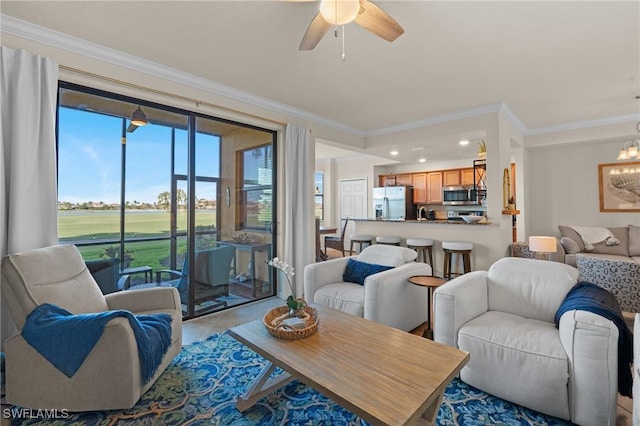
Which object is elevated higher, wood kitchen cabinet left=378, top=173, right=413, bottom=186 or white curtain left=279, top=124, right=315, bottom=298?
wood kitchen cabinet left=378, top=173, right=413, bottom=186

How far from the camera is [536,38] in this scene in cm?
232

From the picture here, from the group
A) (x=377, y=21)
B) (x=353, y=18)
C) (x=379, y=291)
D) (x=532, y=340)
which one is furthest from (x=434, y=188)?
(x=353, y=18)

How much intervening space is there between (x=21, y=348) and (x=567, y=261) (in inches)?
237

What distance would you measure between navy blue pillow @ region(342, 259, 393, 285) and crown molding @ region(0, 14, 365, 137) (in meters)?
2.25

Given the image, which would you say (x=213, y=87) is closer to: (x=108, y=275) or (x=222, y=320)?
(x=108, y=275)

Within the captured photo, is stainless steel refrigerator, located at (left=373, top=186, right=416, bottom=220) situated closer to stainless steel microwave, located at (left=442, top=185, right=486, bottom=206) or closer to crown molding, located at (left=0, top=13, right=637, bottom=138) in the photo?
stainless steel microwave, located at (left=442, top=185, right=486, bottom=206)

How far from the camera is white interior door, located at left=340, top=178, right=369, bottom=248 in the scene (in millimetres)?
7992

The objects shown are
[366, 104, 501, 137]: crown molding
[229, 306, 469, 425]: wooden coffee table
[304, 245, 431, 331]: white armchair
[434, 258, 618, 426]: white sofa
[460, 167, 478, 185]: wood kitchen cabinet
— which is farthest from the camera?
[460, 167, 478, 185]: wood kitchen cabinet

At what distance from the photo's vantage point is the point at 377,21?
173cm

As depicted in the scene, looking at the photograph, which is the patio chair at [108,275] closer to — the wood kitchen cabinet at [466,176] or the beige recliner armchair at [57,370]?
the beige recliner armchair at [57,370]

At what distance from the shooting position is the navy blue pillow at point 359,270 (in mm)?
2985

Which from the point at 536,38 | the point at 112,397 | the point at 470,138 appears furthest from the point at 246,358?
the point at 470,138

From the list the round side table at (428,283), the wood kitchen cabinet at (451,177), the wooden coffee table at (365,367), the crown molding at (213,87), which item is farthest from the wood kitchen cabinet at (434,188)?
the wooden coffee table at (365,367)

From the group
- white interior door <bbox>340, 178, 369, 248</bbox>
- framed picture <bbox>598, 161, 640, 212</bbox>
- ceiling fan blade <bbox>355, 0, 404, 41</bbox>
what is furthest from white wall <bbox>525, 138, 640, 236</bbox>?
ceiling fan blade <bbox>355, 0, 404, 41</bbox>
